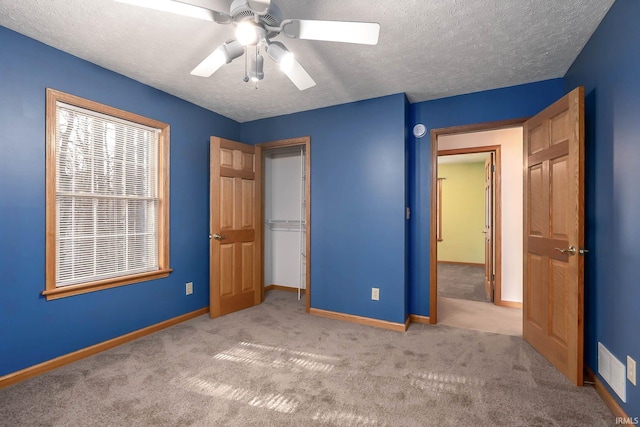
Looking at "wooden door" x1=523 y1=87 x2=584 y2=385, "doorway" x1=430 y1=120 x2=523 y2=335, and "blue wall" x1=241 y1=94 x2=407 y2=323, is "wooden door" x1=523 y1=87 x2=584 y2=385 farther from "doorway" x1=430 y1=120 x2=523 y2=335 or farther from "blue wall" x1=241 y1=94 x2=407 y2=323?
"blue wall" x1=241 y1=94 x2=407 y2=323

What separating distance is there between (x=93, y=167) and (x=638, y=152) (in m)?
3.82

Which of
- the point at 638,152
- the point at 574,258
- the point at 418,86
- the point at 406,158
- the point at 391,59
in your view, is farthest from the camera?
the point at 406,158

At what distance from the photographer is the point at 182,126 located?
11.0 feet

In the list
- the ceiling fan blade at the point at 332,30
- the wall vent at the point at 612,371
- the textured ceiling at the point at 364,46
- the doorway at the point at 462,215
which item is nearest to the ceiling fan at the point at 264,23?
the ceiling fan blade at the point at 332,30

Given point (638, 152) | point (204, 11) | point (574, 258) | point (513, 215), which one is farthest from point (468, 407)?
point (513, 215)

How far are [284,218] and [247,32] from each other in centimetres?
342

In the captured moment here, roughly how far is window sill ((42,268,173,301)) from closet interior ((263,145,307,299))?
1924mm

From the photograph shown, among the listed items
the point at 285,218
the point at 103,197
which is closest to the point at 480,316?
the point at 285,218

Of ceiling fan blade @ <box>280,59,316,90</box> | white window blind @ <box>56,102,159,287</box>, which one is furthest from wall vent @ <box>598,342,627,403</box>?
white window blind @ <box>56,102,159,287</box>

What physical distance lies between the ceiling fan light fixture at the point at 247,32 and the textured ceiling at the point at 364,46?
1.15 ft

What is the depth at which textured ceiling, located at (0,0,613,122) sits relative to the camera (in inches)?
72.9

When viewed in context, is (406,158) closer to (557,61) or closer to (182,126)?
(557,61)

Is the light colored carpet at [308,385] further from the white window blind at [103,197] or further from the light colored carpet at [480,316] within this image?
the white window blind at [103,197]

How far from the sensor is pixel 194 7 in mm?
1450
